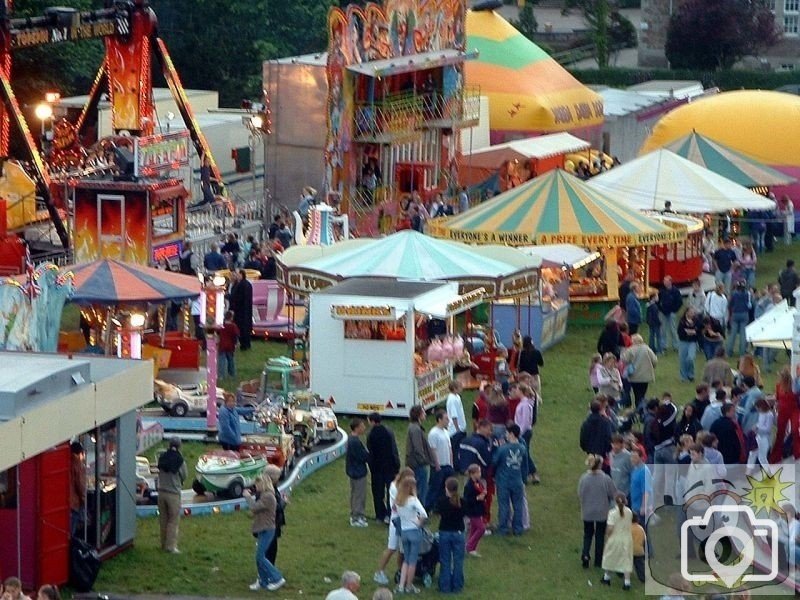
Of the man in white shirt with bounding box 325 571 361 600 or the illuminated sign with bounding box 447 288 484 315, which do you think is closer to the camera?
the man in white shirt with bounding box 325 571 361 600

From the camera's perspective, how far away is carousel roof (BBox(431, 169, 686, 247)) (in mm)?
29484

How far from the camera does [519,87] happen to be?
4575 centimetres

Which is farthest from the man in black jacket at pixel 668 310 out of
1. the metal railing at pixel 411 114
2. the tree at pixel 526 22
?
the tree at pixel 526 22

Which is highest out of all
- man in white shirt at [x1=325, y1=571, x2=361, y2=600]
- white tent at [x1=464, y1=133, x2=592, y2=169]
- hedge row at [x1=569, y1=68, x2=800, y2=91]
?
hedge row at [x1=569, y1=68, x2=800, y2=91]

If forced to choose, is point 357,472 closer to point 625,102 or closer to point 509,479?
point 509,479

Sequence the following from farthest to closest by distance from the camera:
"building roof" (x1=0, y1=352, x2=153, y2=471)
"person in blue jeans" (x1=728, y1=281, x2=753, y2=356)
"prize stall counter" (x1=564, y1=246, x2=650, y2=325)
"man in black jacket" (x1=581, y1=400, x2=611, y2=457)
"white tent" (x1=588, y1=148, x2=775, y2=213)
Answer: "white tent" (x1=588, y1=148, x2=775, y2=213) → "prize stall counter" (x1=564, y1=246, x2=650, y2=325) → "person in blue jeans" (x1=728, y1=281, x2=753, y2=356) → "man in black jacket" (x1=581, y1=400, x2=611, y2=457) → "building roof" (x1=0, y1=352, x2=153, y2=471)

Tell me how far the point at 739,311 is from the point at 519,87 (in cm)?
1942

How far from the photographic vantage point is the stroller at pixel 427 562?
55.4 feet

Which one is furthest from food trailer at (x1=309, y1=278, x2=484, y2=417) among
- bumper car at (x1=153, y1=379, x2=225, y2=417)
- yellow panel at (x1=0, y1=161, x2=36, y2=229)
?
yellow panel at (x1=0, y1=161, x2=36, y2=229)

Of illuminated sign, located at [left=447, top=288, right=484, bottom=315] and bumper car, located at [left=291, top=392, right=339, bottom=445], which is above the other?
illuminated sign, located at [left=447, top=288, right=484, bottom=315]

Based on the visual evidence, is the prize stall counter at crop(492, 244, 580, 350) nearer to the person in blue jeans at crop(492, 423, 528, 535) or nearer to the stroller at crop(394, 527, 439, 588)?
the person in blue jeans at crop(492, 423, 528, 535)

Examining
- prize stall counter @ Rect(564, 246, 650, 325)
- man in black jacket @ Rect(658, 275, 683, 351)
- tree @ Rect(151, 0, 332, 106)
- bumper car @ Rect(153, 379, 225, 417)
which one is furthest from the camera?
tree @ Rect(151, 0, 332, 106)

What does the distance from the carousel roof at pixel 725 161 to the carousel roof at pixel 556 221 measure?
645 centimetres

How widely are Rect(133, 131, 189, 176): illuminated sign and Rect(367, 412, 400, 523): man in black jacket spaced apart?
9902mm
